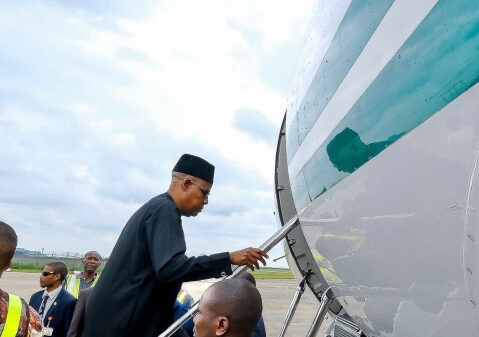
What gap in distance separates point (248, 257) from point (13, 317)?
48.5 inches

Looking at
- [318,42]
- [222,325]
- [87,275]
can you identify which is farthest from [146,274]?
[87,275]

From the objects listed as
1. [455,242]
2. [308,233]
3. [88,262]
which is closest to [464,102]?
[455,242]

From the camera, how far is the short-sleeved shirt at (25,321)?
7.43 feet

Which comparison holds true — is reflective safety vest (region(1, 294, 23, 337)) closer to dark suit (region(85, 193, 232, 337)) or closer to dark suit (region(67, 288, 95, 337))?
dark suit (region(85, 193, 232, 337))

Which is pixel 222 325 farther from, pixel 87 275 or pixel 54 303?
pixel 87 275

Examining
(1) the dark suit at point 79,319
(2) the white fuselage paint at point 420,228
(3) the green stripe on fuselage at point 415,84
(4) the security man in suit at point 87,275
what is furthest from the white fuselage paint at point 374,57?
(4) the security man in suit at point 87,275

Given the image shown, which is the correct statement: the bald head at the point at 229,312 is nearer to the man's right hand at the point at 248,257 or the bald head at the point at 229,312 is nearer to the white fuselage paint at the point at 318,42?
the man's right hand at the point at 248,257

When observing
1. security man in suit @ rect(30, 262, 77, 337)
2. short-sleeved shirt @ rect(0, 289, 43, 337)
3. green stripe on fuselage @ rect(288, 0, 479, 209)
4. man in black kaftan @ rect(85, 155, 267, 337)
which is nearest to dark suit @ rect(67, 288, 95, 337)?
security man in suit @ rect(30, 262, 77, 337)

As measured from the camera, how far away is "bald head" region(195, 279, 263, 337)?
76.8 inches

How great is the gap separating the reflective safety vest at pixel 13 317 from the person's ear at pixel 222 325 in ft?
3.29

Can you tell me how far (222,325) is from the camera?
196cm

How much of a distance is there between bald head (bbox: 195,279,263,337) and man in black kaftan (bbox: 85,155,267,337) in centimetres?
61

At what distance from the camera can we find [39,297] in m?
6.05

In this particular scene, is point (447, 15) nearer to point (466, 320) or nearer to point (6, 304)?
point (466, 320)
